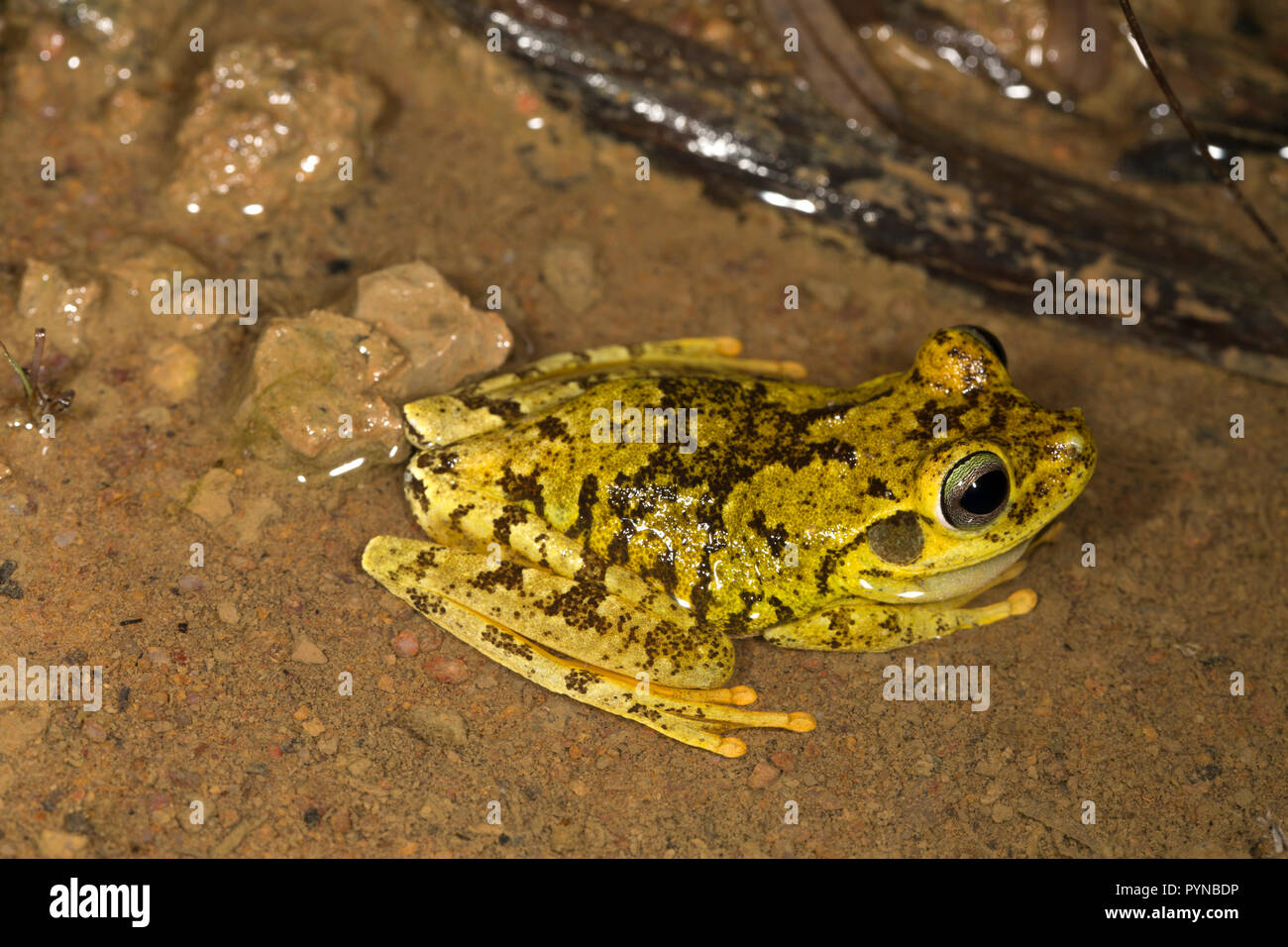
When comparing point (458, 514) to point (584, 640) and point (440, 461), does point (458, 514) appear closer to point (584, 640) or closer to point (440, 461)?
point (440, 461)

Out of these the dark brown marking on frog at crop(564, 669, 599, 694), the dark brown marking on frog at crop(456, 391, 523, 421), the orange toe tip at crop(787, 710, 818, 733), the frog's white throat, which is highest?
the dark brown marking on frog at crop(456, 391, 523, 421)

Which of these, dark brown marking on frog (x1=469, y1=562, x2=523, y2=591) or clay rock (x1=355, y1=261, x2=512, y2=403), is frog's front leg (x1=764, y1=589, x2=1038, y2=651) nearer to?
dark brown marking on frog (x1=469, y1=562, x2=523, y2=591)

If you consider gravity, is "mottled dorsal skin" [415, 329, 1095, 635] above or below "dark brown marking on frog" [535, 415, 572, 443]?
below

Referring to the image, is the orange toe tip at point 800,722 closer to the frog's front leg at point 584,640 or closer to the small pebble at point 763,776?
the frog's front leg at point 584,640

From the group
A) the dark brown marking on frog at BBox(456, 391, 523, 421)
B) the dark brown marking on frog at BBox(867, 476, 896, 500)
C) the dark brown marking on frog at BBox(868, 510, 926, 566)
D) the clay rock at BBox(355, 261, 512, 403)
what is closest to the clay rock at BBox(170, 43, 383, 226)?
the clay rock at BBox(355, 261, 512, 403)

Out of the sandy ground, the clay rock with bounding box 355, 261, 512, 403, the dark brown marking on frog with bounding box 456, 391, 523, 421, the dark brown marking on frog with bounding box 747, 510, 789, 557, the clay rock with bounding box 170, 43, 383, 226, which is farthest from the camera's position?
the clay rock with bounding box 170, 43, 383, 226

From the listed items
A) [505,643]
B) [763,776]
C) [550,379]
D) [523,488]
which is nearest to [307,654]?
[505,643]

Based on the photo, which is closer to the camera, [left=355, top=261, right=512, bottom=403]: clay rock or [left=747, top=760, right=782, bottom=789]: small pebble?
[left=747, top=760, right=782, bottom=789]: small pebble
